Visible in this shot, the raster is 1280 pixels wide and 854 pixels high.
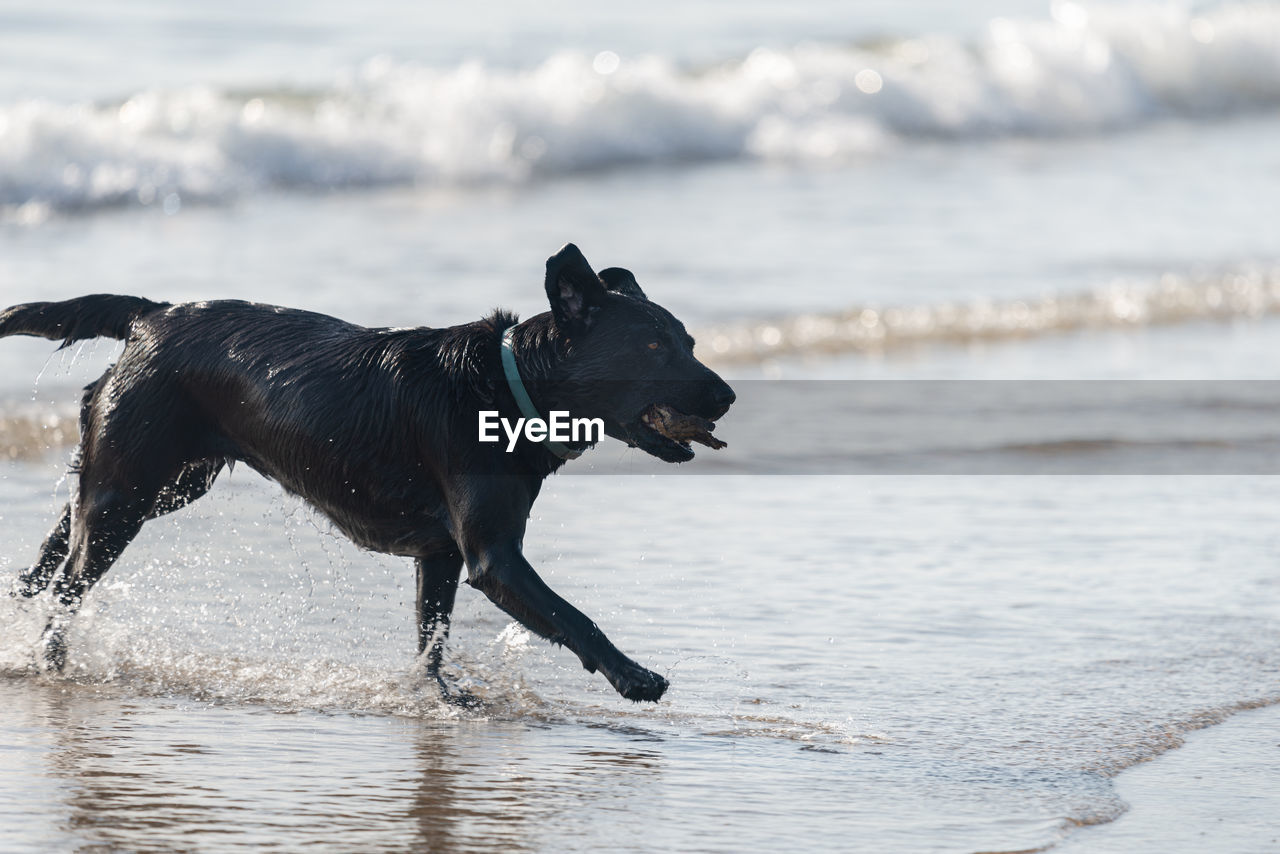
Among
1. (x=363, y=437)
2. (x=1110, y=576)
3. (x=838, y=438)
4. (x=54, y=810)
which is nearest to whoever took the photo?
(x=54, y=810)

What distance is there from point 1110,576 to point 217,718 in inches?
127

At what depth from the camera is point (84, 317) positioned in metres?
5.27

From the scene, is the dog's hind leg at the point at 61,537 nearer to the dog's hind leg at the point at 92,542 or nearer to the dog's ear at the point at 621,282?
the dog's hind leg at the point at 92,542

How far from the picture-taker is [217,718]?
4.65 metres

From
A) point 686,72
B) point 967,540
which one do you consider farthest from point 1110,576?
point 686,72

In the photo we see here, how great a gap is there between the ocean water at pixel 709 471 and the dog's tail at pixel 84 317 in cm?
79

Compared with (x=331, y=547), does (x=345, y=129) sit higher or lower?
higher

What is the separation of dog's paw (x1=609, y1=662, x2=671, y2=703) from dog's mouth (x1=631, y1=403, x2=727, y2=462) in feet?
1.90

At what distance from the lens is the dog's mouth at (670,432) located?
458 cm

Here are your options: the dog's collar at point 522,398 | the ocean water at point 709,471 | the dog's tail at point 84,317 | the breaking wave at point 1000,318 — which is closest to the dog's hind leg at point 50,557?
the ocean water at point 709,471

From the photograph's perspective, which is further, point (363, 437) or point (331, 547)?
point (331, 547)

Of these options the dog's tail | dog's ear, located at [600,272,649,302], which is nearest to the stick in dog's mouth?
dog's ear, located at [600,272,649,302]

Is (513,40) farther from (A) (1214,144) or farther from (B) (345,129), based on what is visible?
(A) (1214,144)

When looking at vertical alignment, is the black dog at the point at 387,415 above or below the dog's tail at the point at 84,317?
below
